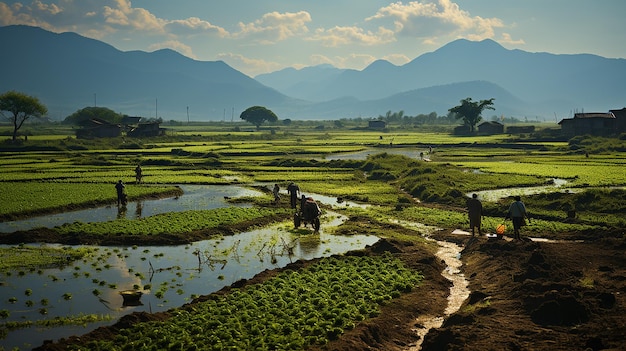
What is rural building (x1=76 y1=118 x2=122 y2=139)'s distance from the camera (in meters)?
123

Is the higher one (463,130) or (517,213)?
(463,130)

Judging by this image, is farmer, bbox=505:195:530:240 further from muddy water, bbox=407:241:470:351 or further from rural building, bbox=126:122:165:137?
rural building, bbox=126:122:165:137

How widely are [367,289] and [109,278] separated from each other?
10.6 metres

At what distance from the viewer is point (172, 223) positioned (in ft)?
114

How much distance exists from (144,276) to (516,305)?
14452 mm

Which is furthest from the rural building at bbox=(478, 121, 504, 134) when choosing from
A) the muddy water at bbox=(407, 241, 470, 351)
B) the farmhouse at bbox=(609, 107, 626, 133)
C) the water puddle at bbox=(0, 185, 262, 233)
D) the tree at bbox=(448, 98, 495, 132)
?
the muddy water at bbox=(407, 241, 470, 351)

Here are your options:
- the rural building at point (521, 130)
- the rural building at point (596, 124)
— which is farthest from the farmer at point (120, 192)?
the rural building at point (521, 130)

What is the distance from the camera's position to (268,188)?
55594 mm

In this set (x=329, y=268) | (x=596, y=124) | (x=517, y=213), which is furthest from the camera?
(x=596, y=124)

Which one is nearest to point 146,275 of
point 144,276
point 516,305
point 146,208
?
point 144,276

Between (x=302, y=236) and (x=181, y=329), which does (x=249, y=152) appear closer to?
(x=302, y=236)

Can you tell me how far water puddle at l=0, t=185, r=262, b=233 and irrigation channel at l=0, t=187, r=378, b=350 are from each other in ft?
29.2

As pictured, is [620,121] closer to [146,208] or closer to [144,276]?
[146,208]

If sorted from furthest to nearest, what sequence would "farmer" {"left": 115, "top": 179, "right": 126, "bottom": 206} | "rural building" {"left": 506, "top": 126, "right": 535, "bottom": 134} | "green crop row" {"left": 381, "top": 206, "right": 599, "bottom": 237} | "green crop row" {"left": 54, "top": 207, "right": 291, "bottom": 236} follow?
1. "rural building" {"left": 506, "top": 126, "right": 535, "bottom": 134}
2. "farmer" {"left": 115, "top": 179, "right": 126, "bottom": 206}
3. "green crop row" {"left": 381, "top": 206, "right": 599, "bottom": 237}
4. "green crop row" {"left": 54, "top": 207, "right": 291, "bottom": 236}
